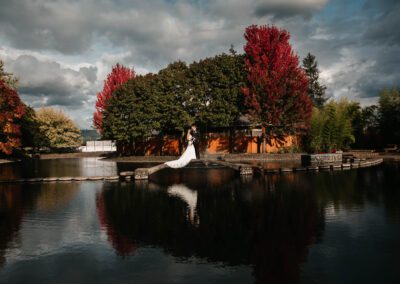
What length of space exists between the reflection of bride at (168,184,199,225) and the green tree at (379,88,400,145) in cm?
3557

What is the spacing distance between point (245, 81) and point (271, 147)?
9.23 metres

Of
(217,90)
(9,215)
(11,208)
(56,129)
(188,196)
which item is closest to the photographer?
(9,215)

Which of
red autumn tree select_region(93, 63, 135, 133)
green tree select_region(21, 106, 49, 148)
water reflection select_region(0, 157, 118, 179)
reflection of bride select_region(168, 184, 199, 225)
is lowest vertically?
reflection of bride select_region(168, 184, 199, 225)

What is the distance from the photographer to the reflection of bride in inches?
414

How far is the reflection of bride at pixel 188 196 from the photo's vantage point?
10516 millimetres

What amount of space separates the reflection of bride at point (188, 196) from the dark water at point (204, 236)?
44 mm

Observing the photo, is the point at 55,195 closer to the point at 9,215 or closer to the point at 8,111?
the point at 9,215

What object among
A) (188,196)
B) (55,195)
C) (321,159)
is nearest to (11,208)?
(55,195)

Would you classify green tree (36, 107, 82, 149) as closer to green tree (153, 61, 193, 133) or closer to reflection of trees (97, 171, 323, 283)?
green tree (153, 61, 193, 133)

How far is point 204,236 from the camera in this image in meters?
8.49

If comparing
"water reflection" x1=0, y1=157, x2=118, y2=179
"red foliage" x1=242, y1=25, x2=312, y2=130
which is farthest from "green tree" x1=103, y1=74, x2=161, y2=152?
"red foliage" x1=242, y1=25, x2=312, y2=130

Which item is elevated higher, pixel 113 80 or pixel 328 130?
pixel 113 80

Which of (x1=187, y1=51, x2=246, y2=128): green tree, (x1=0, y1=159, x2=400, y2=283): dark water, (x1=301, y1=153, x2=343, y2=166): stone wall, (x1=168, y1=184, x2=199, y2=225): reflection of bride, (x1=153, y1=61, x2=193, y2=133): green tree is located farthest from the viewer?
(x1=153, y1=61, x2=193, y2=133): green tree

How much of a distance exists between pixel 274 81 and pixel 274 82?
10cm
